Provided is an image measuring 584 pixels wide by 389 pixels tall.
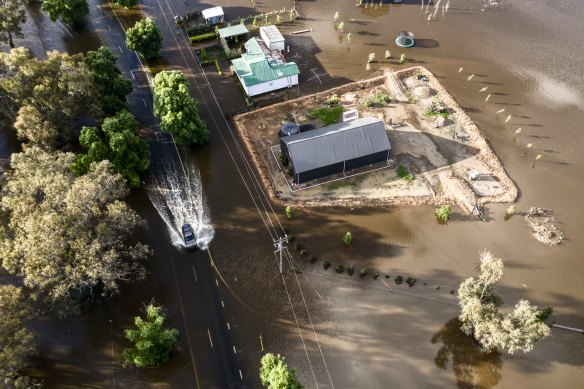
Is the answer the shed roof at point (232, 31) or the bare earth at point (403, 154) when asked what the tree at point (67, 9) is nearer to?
Result: the shed roof at point (232, 31)

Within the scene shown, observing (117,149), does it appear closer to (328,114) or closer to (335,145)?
(335,145)

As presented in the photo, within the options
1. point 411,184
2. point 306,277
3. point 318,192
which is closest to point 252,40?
point 318,192

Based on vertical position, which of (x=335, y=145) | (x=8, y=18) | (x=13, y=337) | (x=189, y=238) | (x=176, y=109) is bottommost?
(x=189, y=238)

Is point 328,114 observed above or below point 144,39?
below

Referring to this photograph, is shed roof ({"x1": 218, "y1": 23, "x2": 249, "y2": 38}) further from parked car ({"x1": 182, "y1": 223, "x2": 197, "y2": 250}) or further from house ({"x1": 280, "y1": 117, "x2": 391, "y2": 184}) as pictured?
parked car ({"x1": 182, "y1": 223, "x2": 197, "y2": 250})

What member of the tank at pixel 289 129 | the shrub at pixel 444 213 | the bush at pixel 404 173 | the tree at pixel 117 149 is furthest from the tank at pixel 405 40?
the tree at pixel 117 149

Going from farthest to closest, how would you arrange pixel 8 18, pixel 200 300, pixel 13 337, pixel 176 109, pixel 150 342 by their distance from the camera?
1. pixel 8 18
2. pixel 176 109
3. pixel 200 300
4. pixel 150 342
5. pixel 13 337

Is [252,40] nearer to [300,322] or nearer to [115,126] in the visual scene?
[115,126]

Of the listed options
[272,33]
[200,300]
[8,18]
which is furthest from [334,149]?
[8,18]
